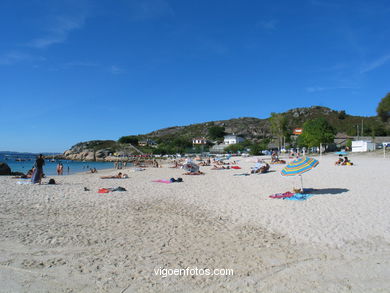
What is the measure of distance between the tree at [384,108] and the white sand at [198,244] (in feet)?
189

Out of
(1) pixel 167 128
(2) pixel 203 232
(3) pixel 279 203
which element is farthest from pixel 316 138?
(1) pixel 167 128

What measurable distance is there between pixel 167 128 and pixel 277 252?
156 meters

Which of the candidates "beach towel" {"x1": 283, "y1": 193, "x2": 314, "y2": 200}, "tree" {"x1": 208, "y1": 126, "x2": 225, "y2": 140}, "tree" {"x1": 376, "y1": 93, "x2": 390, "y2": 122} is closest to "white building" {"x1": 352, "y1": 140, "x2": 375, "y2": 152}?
"tree" {"x1": 376, "y1": 93, "x2": 390, "y2": 122}

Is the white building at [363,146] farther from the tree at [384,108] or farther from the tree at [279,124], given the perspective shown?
the tree at [279,124]

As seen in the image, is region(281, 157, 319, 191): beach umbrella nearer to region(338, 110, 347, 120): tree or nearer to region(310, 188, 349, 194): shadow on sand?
region(310, 188, 349, 194): shadow on sand

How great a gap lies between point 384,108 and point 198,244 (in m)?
Result: 65.9

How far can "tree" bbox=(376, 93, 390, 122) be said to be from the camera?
54.7m

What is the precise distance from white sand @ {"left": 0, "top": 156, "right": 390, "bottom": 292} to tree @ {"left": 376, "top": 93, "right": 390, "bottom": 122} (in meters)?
57.5

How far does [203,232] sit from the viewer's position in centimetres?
607

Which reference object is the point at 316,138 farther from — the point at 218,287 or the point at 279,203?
the point at 218,287

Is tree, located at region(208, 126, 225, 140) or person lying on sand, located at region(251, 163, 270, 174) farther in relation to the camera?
tree, located at region(208, 126, 225, 140)

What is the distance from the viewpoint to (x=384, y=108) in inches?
2201

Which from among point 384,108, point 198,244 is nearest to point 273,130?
point 384,108

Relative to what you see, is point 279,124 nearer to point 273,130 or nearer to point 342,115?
point 273,130
